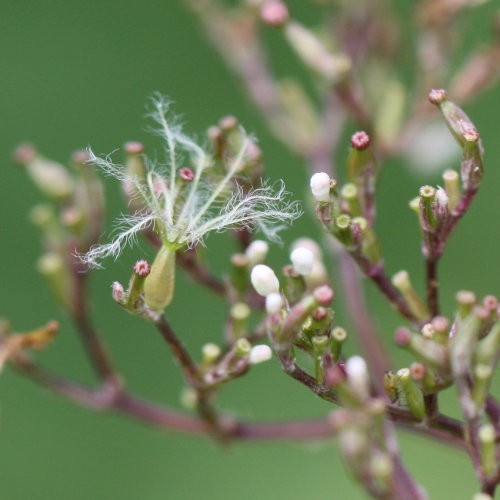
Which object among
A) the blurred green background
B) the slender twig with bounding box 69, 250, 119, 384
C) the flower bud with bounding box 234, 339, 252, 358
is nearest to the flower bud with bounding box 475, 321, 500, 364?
the flower bud with bounding box 234, 339, 252, 358

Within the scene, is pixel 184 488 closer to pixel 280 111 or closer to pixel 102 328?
pixel 102 328

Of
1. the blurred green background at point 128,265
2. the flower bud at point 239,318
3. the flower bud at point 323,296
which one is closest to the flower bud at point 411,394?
the flower bud at point 323,296

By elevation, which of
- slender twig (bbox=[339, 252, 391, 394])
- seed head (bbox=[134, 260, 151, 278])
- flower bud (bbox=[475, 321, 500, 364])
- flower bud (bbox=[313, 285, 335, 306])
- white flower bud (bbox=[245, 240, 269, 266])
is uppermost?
seed head (bbox=[134, 260, 151, 278])

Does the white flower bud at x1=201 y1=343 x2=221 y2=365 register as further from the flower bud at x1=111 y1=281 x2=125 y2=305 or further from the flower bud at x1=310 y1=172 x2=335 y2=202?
the flower bud at x1=310 y1=172 x2=335 y2=202

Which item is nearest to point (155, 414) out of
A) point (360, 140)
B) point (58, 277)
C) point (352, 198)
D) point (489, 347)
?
point (58, 277)

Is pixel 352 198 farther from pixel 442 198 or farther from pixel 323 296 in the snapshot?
pixel 323 296

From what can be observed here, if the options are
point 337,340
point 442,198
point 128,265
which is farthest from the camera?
point 128,265
